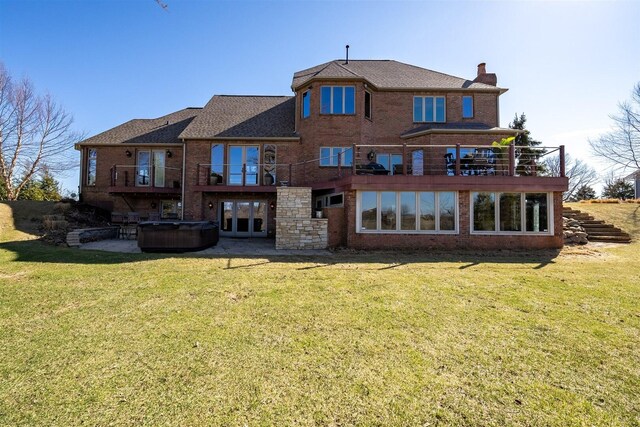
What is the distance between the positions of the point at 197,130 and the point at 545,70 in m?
17.6

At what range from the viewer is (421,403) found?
2.46m

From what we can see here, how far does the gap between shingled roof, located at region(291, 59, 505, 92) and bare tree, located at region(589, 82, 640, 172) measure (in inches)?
787

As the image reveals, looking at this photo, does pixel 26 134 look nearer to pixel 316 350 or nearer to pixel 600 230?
pixel 316 350

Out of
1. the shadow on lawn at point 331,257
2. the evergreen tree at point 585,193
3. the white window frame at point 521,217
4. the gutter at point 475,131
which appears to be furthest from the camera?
the evergreen tree at point 585,193

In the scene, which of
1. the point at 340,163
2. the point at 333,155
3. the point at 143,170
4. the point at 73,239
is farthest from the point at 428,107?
the point at 73,239

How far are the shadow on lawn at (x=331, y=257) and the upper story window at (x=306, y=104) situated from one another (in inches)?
341

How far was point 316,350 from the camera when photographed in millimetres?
3357

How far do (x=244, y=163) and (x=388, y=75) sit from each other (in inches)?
402

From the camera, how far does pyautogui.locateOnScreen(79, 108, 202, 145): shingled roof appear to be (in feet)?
56.9

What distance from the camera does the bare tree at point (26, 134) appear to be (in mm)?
24219

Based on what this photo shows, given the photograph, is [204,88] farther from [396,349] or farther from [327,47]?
[396,349]

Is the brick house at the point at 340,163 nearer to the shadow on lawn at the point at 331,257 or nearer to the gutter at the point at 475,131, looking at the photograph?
the gutter at the point at 475,131

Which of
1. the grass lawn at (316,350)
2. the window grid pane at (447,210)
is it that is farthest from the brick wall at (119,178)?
the window grid pane at (447,210)

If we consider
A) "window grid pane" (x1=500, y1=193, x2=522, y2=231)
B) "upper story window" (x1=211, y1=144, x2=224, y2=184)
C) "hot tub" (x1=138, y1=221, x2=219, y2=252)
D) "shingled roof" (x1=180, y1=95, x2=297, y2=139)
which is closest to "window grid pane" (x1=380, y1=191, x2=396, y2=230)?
"window grid pane" (x1=500, y1=193, x2=522, y2=231)
